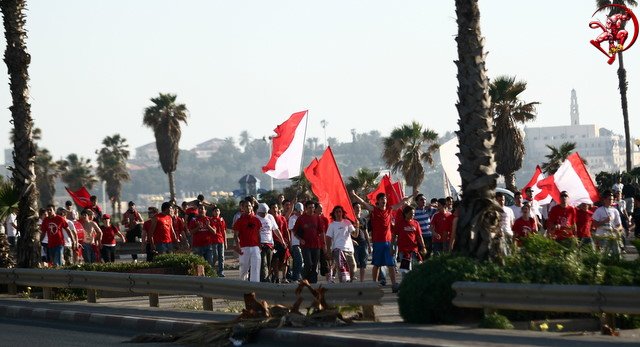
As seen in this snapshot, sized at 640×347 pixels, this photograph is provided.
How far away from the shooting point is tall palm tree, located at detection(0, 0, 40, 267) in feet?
83.3

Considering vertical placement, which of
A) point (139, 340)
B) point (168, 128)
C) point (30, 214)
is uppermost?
point (168, 128)

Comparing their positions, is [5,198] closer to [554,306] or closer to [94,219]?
[94,219]

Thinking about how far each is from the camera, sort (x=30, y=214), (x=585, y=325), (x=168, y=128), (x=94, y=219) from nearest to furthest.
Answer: (x=585, y=325) → (x=30, y=214) → (x=94, y=219) → (x=168, y=128)

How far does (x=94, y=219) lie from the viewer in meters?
30.7

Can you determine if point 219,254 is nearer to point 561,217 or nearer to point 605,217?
point 561,217

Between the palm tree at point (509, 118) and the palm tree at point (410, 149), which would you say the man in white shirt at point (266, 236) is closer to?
the palm tree at point (509, 118)

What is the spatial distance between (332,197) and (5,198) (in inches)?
280

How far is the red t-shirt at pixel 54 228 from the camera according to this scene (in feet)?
87.2

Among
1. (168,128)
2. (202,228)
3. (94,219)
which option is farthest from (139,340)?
(168,128)

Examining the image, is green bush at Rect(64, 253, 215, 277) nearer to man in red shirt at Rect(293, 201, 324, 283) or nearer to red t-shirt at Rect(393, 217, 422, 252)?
man in red shirt at Rect(293, 201, 324, 283)

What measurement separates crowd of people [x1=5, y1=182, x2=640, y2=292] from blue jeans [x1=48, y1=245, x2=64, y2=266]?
19 millimetres

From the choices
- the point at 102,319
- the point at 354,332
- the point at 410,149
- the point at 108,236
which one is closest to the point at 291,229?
the point at 102,319

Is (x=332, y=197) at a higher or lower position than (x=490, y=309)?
A: higher

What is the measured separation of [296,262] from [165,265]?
2273 mm
